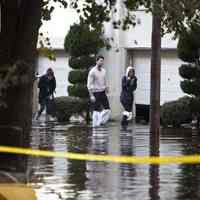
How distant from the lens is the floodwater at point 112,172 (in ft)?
40.1

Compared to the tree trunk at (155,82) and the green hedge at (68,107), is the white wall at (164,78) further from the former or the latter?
the tree trunk at (155,82)

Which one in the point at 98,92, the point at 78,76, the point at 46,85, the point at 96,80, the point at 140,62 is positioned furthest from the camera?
the point at 140,62

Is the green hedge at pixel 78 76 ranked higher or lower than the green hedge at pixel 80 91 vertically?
higher

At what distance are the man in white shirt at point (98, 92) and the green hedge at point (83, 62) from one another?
4.28 meters

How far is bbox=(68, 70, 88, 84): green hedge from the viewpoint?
3061 centimetres

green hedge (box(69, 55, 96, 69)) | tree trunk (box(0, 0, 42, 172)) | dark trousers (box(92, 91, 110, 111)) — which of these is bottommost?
dark trousers (box(92, 91, 110, 111))

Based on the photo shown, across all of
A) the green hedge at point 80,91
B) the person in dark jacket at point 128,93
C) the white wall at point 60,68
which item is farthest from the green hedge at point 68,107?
the white wall at point 60,68

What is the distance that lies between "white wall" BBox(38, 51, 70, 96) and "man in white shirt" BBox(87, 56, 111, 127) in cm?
853

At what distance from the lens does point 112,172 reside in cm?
1462

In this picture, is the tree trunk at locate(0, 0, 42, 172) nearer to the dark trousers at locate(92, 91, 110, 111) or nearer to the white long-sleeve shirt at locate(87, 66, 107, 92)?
the white long-sleeve shirt at locate(87, 66, 107, 92)

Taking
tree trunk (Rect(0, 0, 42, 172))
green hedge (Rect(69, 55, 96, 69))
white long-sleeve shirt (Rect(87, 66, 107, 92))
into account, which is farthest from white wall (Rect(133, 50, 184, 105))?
tree trunk (Rect(0, 0, 42, 172))

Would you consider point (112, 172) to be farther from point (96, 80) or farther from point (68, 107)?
point (68, 107)

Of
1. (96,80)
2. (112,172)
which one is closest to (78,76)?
(96,80)

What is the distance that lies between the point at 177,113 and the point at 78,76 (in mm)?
5047
